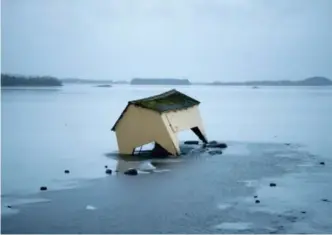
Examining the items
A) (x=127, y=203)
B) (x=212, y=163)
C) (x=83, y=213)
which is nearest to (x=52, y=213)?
(x=83, y=213)

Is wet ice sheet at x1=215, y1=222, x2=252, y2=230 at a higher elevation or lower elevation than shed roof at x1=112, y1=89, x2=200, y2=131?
lower

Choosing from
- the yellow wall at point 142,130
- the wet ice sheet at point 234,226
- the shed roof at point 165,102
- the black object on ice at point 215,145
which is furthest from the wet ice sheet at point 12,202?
the black object on ice at point 215,145

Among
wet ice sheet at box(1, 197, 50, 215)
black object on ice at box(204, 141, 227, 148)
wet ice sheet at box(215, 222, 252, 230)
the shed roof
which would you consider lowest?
black object on ice at box(204, 141, 227, 148)

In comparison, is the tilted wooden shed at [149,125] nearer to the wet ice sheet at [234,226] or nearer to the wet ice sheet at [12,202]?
the wet ice sheet at [12,202]

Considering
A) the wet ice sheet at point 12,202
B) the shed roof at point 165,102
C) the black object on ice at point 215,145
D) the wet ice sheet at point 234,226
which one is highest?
the shed roof at point 165,102

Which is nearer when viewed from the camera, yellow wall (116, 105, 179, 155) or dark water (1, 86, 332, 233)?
dark water (1, 86, 332, 233)

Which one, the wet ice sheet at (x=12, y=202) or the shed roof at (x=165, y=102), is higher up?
the shed roof at (x=165, y=102)

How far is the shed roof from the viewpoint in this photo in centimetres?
1580

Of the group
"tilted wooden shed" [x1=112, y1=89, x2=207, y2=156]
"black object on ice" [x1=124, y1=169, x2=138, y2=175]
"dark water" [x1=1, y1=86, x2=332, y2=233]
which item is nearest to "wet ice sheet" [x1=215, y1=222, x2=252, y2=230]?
"dark water" [x1=1, y1=86, x2=332, y2=233]

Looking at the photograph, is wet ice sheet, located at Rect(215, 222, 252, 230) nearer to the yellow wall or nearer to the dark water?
the dark water

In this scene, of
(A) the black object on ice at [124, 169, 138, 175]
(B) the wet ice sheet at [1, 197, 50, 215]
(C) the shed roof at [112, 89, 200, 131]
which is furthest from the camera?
(C) the shed roof at [112, 89, 200, 131]

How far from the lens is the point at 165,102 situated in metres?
16.9

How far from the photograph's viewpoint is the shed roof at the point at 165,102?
51.8 feet

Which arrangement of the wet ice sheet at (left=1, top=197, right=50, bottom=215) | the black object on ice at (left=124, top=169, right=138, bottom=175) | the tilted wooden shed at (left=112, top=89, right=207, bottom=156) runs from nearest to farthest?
the wet ice sheet at (left=1, top=197, right=50, bottom=215)
the black object on ice at (left=124, top=169, right=138, bottom=175)
the tilted wooden shed at (left=112, top=89, right=207, bottom=156)
